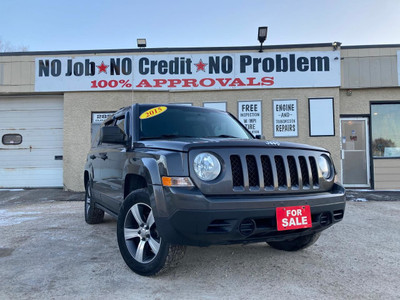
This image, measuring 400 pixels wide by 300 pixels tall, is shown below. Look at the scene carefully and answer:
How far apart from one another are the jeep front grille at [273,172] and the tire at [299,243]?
0.84 m

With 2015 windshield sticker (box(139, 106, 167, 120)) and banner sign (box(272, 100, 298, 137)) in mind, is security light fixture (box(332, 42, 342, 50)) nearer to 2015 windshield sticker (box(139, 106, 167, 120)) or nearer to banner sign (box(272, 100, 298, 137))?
banner sign (box(272, 100, 298, 137))

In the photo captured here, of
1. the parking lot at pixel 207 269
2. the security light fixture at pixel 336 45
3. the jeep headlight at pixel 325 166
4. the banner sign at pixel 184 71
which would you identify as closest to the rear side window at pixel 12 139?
the banner sign at pixel 184 71

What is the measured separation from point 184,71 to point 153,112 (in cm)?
618

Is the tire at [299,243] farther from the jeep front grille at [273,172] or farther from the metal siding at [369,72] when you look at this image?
the metal siding at [369,72]

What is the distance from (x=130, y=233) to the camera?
9.93 feet

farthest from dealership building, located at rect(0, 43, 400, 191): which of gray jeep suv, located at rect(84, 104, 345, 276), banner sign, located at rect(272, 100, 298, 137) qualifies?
gray jeep suv, located at rect(84, 104, 345, 276)

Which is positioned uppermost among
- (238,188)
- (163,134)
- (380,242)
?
(163,134)

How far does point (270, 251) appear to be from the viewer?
3.70 m

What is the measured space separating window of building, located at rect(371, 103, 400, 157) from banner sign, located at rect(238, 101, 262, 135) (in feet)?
12.1

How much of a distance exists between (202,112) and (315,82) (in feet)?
21.6

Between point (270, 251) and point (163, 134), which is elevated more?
point (163, 134)

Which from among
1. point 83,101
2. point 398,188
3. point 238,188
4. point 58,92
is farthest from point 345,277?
point 58,92

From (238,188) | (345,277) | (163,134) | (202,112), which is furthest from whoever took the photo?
(202,112)

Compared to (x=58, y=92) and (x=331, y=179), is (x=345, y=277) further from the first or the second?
(x=58, y=92)
